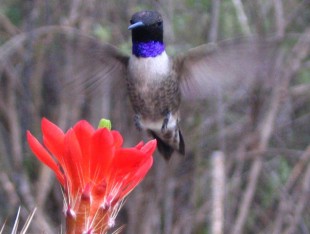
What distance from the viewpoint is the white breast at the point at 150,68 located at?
258 centimetres

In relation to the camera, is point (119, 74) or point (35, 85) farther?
point (35, 85)

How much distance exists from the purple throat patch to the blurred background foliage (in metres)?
1.25

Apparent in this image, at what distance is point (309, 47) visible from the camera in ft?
13.3

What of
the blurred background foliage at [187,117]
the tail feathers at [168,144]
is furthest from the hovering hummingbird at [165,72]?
the blurred background foliage at [187,117]

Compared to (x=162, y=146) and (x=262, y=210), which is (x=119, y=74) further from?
(x=262, y=210)

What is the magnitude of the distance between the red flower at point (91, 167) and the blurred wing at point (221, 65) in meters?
1.12

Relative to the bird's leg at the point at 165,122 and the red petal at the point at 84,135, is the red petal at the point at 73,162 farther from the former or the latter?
the bird's leg at the point at 165,122

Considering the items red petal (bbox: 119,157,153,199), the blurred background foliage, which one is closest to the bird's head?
red petal (bbox: 119,157,153,199)

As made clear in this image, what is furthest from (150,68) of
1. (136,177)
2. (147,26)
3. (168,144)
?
(136,177)

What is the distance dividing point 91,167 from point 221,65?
136 centimetres

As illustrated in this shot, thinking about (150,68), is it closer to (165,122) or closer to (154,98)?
(154,98)

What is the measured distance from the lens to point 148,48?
2.50 meters

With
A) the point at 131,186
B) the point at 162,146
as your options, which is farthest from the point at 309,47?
the point at 131,186

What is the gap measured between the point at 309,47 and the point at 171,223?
126 cm
